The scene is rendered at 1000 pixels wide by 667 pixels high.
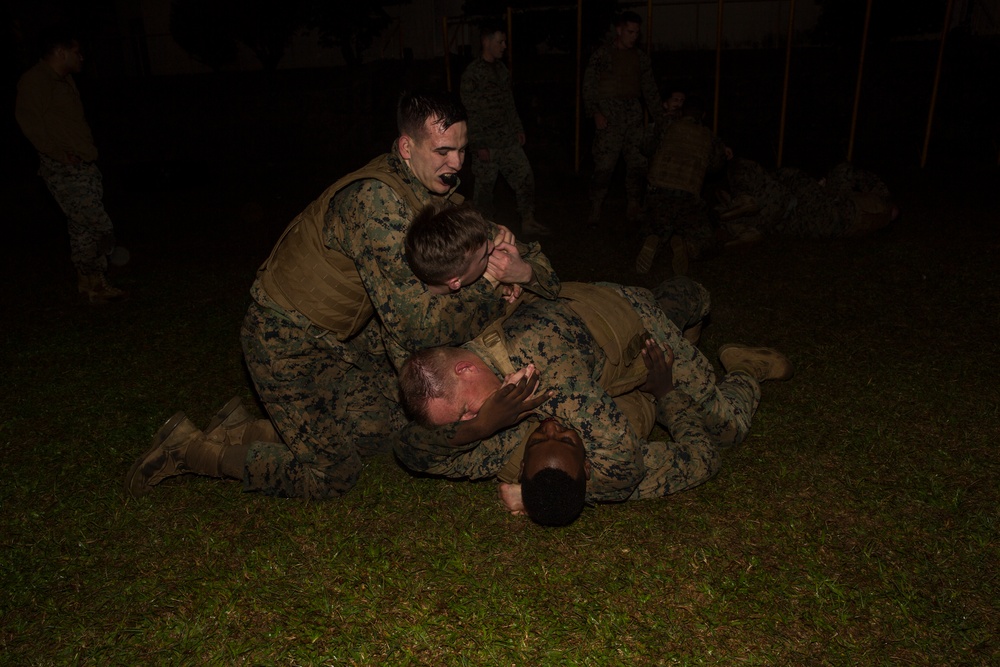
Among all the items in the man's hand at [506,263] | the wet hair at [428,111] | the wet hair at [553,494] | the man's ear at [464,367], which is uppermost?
the wet hair at [428,111]

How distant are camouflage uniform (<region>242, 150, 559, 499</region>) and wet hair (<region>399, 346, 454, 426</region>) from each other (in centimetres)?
18

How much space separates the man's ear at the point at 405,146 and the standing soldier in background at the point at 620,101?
5.96m

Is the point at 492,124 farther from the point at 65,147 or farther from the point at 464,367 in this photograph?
the point at 464,367

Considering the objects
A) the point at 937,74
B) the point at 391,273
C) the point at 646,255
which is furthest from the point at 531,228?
the point at 937,74

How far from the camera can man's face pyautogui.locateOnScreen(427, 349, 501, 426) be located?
3.19 metres

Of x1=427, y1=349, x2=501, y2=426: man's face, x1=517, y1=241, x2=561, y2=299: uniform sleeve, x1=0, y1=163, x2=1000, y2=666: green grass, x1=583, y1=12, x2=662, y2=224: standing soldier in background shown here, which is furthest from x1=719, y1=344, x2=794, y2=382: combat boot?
x1=583, y1=12, x2=662, y2=224: standing soldier in background

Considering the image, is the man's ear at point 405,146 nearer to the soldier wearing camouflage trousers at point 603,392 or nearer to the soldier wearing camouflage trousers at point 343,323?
the soldier wearing camouflage trousers at point 343,323

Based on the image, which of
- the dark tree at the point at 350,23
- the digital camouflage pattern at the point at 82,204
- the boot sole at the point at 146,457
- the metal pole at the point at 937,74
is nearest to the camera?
the boot sole at the point at 146,457

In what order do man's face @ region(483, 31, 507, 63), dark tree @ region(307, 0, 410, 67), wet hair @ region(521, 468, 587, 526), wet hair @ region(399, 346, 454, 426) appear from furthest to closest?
dark tree @ region(307, 0, 410, 67)
man's face @ region(483, 31, 507, 63)
wet hair @ region(399, 346, 454, 426)
wet hair @ region(521, 468, 587, 526)

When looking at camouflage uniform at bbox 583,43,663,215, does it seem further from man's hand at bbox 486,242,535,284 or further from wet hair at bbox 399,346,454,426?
wet hair at bbox 399,346,454,426

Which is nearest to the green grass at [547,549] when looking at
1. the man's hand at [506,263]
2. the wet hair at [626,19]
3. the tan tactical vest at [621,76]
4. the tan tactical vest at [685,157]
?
the man's hand at [506,263]

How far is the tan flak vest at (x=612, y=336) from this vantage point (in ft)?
12.0

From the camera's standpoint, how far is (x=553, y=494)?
3078mm

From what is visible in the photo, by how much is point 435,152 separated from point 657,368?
65.2 inches
